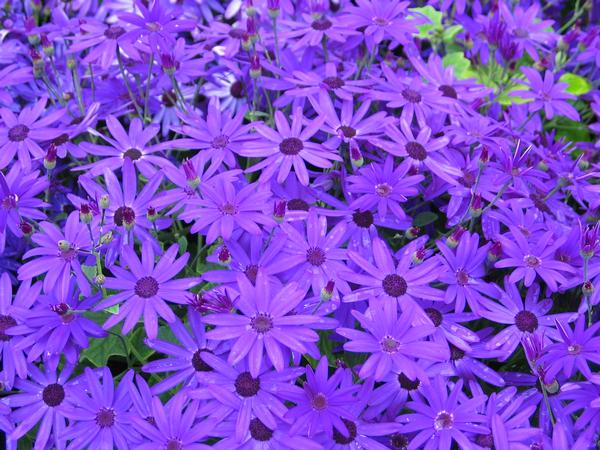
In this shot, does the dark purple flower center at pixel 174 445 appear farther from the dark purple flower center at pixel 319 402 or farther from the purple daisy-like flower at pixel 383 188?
the purple daisy-like flower at pixel 383 188

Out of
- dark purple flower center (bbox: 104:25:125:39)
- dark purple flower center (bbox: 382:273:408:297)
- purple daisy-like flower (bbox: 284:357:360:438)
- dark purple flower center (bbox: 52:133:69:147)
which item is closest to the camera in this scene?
purple daisy-like flower (bbox: 284:357:360:438)

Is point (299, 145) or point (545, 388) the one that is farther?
point (299, 145)

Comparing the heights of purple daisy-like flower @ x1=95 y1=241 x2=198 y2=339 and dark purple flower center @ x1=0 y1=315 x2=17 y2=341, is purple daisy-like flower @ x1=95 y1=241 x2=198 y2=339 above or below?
above

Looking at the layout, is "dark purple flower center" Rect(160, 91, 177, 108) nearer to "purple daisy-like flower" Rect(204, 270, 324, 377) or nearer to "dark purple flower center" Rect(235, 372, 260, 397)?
"purple daisy-like flower" Rect(204, 270, 324, 377)

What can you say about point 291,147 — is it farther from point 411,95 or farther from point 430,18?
point 430,18

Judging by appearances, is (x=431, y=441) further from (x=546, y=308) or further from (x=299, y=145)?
(x=299, y=145)

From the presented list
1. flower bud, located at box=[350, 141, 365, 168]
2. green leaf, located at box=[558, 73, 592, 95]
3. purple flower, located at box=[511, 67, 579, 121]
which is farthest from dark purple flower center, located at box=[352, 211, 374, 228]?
green leaf, located at box=[558, 73, 592, 95]

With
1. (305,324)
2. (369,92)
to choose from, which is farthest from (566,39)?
(305,324)
